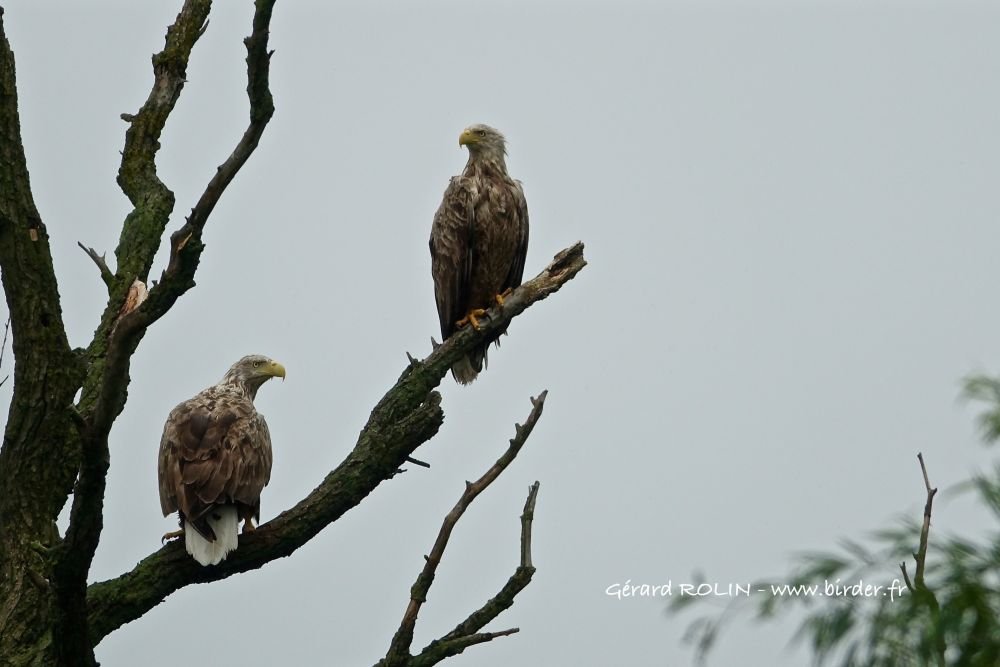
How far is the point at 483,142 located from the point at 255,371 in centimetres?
227

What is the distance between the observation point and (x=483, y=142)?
9062mm

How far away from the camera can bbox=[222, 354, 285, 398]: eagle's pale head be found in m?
8.44

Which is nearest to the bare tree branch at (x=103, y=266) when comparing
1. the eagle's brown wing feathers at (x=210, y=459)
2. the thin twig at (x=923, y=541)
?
the eagle's brown wing feathers at (x=210, y=459)

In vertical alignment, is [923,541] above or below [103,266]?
below

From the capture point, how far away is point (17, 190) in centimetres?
564

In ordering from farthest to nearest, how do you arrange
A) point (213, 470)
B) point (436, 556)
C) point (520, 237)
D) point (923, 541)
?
point (520, 237) < point (213, 470) < point (436, 556) < point (923, 541)

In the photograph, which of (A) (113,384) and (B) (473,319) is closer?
(A) (113,384)

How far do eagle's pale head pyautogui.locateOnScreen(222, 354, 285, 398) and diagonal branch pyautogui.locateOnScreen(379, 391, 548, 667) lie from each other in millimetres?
3063

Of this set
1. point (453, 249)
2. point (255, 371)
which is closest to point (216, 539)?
point (255, 371)

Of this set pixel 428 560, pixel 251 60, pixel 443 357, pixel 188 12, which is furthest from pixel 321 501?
pixel 188 12

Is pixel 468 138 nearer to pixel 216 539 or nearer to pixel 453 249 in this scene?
pixel 453 249

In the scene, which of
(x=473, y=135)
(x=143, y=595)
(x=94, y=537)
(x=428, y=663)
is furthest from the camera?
(x=473, y=135)

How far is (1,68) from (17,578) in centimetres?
228

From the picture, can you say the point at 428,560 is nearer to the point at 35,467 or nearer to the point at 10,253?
the point at 35,467
